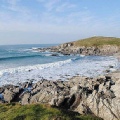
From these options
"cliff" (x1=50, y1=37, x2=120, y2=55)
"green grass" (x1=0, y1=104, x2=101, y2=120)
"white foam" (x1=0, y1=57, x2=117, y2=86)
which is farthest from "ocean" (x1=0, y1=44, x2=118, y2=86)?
"cliff" (x1=50, y1=37, x2=120, y2=55)

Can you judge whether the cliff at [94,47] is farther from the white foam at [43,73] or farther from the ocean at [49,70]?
the white foam at [43,73]

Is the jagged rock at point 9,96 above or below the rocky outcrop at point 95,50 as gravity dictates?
above

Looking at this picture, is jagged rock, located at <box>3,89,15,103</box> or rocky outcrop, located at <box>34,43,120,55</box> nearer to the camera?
jagged rock, located at <box>3,89,15,103</box>

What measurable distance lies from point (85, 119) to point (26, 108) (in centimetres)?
531

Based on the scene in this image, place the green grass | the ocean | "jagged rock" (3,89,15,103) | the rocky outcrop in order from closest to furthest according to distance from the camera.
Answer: the green grass < "jagged rock" (3,89,15,103) < the ocean < the rocky outcrop

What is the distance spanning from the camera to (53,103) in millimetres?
22594

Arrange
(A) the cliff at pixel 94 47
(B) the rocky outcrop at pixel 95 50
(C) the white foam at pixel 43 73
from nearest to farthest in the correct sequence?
1. (C) the white foam at pixel 43 73
2. (B) the rocky outcrop at pixel 95 50
3. (A) the cliff at pixel 94 47

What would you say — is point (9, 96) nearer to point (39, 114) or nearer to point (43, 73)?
point (39, 114)

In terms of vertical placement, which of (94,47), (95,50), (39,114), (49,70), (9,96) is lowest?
(95,50)

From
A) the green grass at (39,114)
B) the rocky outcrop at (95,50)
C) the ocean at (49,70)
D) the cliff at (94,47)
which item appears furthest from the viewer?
the cliff at (94,47)

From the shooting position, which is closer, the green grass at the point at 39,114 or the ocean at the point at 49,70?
the green grass at the point at 39,114

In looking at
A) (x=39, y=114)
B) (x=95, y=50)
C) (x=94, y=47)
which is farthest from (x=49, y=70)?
(x=94, y=47)

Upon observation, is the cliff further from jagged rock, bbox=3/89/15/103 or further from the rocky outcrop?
jagged rock, bbox=3/89/15/103

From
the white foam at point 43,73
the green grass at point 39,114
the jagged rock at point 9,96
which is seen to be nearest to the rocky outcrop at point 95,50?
the white foam at point 43,73
